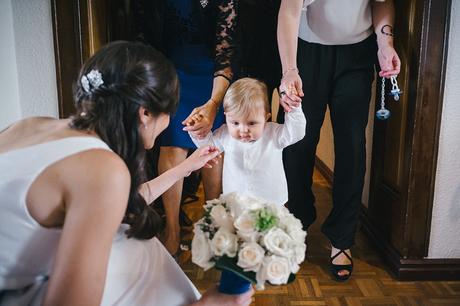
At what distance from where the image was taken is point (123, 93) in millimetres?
1016

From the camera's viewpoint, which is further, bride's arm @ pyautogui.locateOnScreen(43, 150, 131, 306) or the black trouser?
the black trouser

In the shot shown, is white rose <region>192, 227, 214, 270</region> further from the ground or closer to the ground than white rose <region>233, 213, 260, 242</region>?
closer to the ground

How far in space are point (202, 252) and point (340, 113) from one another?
4.04ft

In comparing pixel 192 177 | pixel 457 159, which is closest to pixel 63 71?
pixel 192 177

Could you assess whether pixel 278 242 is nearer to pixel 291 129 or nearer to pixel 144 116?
pixel 144 116

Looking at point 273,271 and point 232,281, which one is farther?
point 232,281

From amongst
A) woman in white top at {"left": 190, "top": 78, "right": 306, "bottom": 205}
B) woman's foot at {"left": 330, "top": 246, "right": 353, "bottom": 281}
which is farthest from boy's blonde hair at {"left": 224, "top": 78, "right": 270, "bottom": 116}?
woman's foot at {"left": 330, "top": 246, "right": 353, "bottom": 281}

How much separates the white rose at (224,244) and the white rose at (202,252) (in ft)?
0.08

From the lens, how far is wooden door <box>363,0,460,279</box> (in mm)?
1854

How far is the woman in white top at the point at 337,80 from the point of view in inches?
74.7

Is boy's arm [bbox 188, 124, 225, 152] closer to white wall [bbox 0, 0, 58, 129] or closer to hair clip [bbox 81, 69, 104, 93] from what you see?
white wall [bbox 0, 0, 58, 129]

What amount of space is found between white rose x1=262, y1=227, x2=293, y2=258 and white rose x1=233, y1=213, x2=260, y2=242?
0.02 metres

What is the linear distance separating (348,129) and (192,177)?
142cm

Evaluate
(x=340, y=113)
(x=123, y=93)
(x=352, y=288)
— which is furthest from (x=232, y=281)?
(x=340, y=113)
